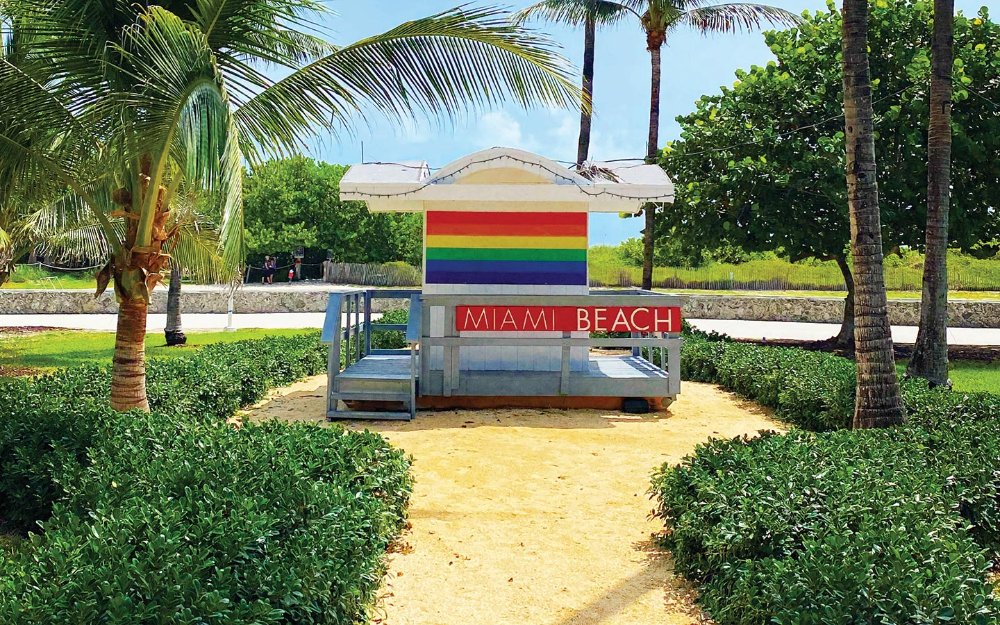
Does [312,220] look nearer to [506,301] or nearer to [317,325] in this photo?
[317,325]

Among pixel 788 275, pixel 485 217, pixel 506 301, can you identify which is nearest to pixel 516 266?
→ pixel 485 217

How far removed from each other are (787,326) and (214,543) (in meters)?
27.5

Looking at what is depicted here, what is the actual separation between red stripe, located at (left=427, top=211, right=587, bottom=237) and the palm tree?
3.48 metres

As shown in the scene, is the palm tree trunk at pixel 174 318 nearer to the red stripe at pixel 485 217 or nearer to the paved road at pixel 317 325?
the paved road at pixel 317 325

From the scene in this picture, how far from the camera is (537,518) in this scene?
5.49 meters

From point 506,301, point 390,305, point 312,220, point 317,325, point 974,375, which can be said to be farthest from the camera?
point 312,220

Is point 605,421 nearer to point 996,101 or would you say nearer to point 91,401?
point 91,401

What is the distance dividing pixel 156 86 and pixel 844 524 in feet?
17.9

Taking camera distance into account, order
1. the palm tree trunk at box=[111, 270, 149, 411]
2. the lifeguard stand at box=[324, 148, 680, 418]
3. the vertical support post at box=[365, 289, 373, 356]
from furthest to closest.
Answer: the vertical support post at box=[365, 289, 373, 356] < the lifeguard stand at box=[324, 148, 680, 418] < the palm tree trunk at box=[111, 270, 149, 411]

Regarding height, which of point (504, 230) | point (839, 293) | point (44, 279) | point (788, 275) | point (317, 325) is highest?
point (788, 275)

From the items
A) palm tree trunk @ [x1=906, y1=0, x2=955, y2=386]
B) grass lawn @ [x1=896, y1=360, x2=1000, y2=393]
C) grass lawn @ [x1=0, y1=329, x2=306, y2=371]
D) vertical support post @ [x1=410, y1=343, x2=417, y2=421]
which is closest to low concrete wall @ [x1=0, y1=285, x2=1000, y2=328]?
grass lawn @ [x1=0, y1=329, x2=306, y2=371]

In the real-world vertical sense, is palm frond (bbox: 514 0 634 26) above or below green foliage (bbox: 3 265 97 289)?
above

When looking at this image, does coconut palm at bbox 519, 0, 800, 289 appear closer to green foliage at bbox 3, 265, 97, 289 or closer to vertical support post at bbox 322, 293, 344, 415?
vertical support post at bbox 322, 293, 344, 415

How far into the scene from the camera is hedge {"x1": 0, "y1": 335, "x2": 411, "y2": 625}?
2.83 metres
